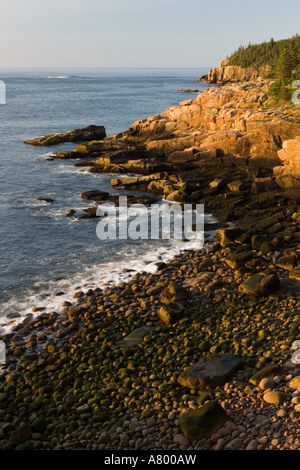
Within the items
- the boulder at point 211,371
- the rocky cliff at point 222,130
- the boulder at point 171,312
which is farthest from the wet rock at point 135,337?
the rocky cliff at point 222,130

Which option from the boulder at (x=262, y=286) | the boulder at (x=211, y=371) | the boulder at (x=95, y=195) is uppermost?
the boulder at (x=95, y=195)

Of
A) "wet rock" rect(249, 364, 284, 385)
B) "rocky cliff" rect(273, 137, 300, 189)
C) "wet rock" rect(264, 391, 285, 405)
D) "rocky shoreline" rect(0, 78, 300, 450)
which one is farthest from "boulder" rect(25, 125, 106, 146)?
"wet rock" rect(264, 391, 285, 405)

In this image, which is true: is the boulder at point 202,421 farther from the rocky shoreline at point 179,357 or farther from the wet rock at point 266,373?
the wet rock at point 266,373

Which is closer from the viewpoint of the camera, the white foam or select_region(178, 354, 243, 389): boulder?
select_region(178, 354, 243, 389): boulder

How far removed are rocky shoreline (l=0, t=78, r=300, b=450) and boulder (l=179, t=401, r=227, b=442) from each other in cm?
3

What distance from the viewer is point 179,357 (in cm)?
1752

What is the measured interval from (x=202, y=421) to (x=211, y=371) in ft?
9.29

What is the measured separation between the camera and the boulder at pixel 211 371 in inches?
609

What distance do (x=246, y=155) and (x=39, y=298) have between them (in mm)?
33996

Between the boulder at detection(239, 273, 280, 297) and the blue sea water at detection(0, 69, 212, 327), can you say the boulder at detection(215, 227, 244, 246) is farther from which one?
the boulder at detection(239, 273, 280, 297)

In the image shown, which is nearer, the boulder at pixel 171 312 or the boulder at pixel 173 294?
the boulder at pixel 171 312

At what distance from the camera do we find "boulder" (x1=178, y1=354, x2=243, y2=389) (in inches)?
609

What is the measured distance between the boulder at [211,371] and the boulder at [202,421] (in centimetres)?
164
